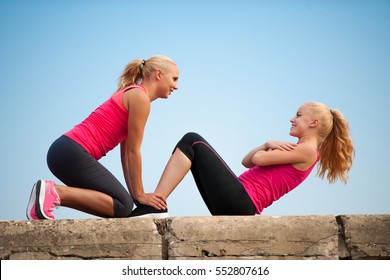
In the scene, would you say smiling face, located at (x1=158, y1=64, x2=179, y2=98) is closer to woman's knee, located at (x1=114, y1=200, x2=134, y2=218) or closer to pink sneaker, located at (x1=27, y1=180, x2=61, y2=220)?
woman's knee, located at (x1=114, y1=200, x2=134, y2=218)

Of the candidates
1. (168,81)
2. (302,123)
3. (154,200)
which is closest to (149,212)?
(154,200)

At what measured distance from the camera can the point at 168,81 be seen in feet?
15.3

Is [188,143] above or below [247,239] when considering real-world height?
above

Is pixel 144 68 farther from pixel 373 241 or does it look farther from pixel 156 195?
pixel 373 241

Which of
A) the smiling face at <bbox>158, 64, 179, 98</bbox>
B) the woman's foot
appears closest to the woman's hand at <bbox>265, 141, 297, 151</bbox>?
the smiling face at <bbox>158, 64, 179, 98</bbox>

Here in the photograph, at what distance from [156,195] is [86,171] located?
1.79 feet

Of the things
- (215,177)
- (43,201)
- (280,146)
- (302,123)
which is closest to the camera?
(43,201)

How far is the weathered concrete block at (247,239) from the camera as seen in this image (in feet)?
12.9

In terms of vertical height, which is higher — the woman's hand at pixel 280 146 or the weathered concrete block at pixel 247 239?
the woman's hand at pixel 280 146

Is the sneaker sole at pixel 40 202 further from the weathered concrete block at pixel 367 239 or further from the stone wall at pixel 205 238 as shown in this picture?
the weathered concrete block at pixel 367 239

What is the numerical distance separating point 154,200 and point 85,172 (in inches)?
21.9

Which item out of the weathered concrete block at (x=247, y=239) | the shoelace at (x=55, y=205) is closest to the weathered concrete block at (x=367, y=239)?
the weathered concrete block at (x=247, y=239)

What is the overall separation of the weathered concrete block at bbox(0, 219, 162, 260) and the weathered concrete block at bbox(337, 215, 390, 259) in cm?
127

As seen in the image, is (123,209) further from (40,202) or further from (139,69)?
(139,69)
